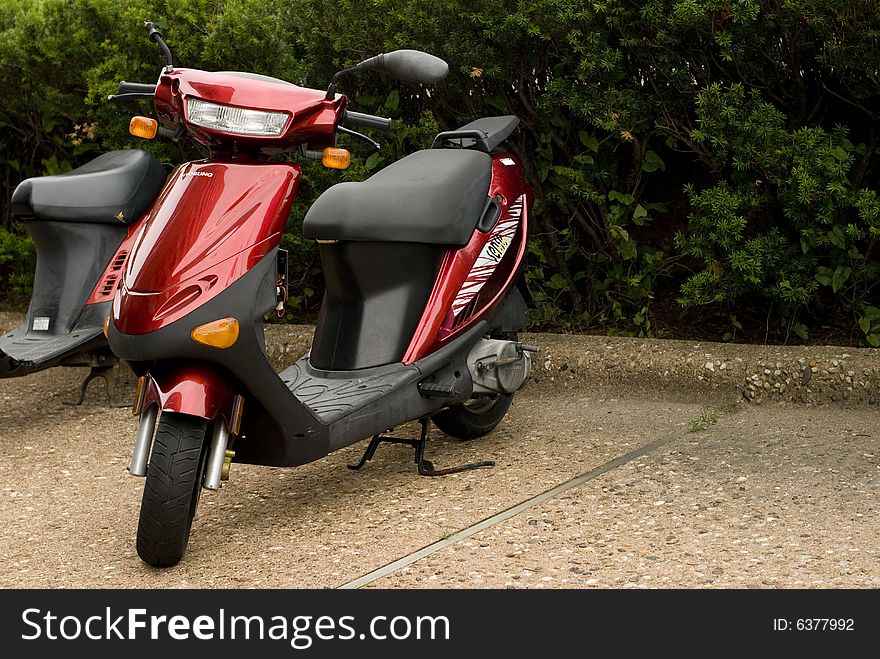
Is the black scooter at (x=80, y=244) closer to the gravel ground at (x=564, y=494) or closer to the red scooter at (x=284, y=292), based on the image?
the gravel ground at (x=564, y=494)

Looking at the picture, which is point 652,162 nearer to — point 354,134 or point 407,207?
point 407,207

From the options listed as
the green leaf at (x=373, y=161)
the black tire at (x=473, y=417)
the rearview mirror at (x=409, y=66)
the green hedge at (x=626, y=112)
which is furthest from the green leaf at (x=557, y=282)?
the rearview mirror at (x=409, y=66)

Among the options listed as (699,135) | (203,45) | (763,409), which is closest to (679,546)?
(763,409)

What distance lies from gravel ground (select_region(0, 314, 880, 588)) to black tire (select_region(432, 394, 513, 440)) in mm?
63

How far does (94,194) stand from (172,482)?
8.48ft

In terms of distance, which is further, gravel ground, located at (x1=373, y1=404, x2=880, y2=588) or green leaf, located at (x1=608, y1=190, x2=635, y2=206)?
green leaf, located at (x1=608, y1=190, x2=635, y2=206)

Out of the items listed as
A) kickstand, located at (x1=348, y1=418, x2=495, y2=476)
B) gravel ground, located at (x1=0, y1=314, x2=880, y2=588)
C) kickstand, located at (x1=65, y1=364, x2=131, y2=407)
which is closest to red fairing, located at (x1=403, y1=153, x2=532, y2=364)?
kickstand, located at (x1=348, y1=418, x2=495, y2=476)

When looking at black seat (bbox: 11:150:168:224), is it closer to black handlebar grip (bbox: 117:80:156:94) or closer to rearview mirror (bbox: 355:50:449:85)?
black handlebar grip (bbox: 117:80:156:94)

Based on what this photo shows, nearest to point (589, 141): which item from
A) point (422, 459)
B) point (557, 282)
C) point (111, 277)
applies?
point (557, 282)

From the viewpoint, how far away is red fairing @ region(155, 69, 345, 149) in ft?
10.6

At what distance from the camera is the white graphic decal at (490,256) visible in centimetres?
418

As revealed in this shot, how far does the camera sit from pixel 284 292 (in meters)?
3.53

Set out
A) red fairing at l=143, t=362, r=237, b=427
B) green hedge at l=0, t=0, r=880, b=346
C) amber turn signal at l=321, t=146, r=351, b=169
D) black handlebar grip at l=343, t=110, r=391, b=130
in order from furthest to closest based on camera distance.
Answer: green hedge at l=0, t=0, r=880, b=346
black handlebar grip at l=343, t=110, r=391, b=130
amber turn signal at l=321, t=146, r=351, b=169
red fairing at l=143, t=362, r=237, b=427

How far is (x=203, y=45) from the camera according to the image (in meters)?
5.69
